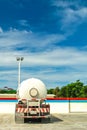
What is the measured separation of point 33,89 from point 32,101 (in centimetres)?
→ 75

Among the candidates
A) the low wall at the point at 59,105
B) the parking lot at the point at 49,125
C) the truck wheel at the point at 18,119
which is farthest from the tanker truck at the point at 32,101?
the low wall at the point at 59,105

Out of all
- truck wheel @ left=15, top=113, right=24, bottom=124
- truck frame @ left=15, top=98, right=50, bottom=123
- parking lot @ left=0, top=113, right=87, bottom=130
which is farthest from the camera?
truck wheel @ left=15, top=113, right=24, bottom=124

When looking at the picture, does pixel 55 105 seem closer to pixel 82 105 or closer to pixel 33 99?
pixel 82 105

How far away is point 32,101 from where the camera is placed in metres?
20.5

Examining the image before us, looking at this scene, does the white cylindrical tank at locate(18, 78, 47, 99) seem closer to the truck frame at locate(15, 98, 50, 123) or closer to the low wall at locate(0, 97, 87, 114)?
the truck frame at locate(15, 98, 50, 123)

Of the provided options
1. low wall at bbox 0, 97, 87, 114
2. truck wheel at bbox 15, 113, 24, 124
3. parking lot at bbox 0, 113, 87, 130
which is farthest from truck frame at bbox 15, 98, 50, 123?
low wall at bbox 0, 97, 87, 114

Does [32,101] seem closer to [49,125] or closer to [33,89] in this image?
[33,89]

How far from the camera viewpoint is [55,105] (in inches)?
1310

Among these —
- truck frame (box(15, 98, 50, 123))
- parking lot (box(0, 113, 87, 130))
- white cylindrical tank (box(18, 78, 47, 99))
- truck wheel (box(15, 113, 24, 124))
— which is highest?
white cylindrical tank (box(18, 78, 47, 99))

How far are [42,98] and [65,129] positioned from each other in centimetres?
503

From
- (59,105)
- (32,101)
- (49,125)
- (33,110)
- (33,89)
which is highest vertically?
(33,89)

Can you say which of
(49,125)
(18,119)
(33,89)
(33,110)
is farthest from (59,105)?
(49,125)

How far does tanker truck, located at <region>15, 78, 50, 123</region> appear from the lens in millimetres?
20125

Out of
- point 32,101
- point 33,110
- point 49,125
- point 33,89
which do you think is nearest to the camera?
point 49,125
